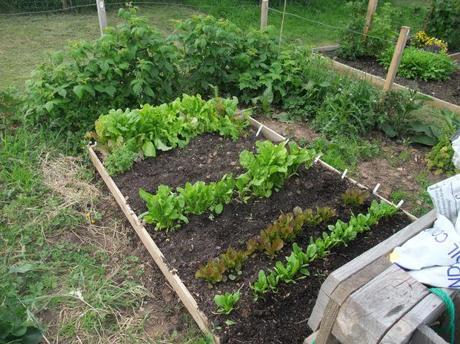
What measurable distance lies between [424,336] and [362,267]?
0.29m

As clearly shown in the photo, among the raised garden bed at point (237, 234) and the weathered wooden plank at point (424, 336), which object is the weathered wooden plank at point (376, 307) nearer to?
the weathered wooden plank at point (424, 336)

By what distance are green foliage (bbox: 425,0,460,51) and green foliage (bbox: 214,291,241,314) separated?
24.4ft

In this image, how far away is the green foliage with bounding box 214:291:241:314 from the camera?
2391mm

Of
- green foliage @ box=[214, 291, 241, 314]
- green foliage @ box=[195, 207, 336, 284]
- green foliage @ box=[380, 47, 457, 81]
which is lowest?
green foliage @ box=[214, 291, 241, 314]

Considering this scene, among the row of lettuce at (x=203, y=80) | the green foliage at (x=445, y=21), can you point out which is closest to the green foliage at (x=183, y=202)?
the row of lettuce at (x=203, y=80)

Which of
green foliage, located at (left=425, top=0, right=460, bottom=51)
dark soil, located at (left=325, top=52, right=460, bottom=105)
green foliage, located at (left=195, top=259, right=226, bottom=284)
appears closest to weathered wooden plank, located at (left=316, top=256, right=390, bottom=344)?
green foliage, located at (left=195, top=259, right=226, bottom=284)

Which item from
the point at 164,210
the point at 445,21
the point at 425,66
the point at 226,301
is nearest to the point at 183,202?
the point at 164,210

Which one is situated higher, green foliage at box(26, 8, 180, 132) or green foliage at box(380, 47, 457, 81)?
green foliage at box(26, 8, 180, 132)

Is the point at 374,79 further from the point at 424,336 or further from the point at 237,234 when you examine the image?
the point at 424,336

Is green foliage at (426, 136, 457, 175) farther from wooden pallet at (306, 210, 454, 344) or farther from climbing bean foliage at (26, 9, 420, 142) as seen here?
wooden pallet at (306, 210, 454, 344)

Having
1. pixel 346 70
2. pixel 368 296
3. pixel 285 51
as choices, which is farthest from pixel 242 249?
pixel 346 70

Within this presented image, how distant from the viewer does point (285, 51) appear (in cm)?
521

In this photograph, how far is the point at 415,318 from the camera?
1194mm

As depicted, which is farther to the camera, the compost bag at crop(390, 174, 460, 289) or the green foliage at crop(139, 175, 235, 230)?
the green foliage at crop(139, 175, 235, 230)
